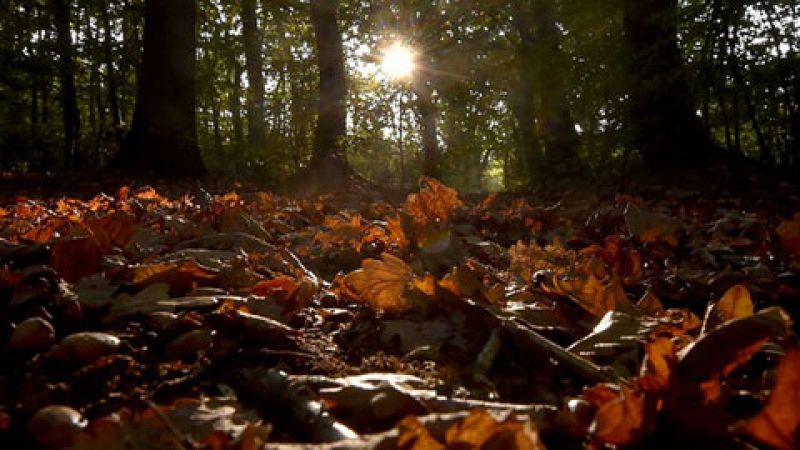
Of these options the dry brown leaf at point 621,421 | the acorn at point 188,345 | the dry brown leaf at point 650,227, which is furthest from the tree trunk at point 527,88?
the dry brown leaf at point 621,421

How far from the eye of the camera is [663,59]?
21.2 ft

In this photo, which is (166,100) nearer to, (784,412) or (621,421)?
(621,421)

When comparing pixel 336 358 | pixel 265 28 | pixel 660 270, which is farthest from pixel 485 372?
pixel 265 28

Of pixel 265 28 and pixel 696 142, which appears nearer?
pixel 696 142

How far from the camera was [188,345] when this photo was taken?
1.16 meters

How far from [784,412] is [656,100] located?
21.8ft

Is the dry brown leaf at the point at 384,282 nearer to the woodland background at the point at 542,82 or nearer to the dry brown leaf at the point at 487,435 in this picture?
the dry brown leaf at the point at 487,435

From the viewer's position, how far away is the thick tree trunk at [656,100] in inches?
253

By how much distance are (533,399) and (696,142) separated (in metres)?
6.73

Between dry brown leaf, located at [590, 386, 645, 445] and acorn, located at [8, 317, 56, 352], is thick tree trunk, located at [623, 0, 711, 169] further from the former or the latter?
acorn, located at [8, 317, 56, 352]

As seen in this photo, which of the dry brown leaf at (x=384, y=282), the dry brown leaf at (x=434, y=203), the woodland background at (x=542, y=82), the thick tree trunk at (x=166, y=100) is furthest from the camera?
the thick tree trunk at (x=166, y=100)

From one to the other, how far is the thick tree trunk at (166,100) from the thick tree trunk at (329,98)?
172 centimetres

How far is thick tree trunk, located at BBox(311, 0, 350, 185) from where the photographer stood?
8.51m

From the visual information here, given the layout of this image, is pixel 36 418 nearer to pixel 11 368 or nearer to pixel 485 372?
pixel 11 368
